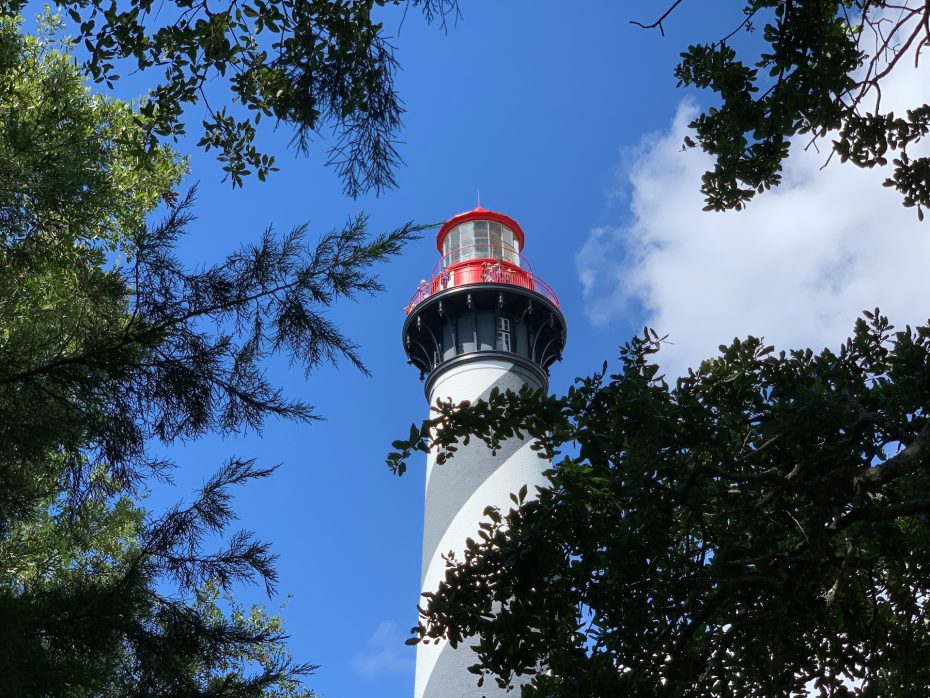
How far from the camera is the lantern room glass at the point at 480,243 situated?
855 inches

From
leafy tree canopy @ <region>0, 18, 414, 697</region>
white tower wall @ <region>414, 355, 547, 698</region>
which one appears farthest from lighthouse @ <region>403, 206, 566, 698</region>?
leafy tree canopy @ <region>0, 18, 414, 697</region>

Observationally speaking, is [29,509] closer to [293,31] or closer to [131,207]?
[293,31]

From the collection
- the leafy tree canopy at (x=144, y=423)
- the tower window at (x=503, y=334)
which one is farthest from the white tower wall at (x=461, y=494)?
the leafy tree canopy at (x=144, y=423)

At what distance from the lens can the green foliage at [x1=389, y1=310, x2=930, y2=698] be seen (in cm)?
515

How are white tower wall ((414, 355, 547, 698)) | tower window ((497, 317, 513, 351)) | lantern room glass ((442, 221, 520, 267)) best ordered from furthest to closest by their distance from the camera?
lantern room glass ((442, 221, 520, 267)) < tower window ((497, 317, 513, 351)) < white tower wall ((414, 355, 547, 698))

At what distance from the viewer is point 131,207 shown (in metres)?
12.3

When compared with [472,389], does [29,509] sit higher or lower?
lower

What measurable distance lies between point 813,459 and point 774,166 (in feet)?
6.18

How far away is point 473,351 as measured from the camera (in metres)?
19.0

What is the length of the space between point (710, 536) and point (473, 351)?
1349 cm

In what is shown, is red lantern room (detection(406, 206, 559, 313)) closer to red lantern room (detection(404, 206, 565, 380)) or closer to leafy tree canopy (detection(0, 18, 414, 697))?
red lantern room (detection(404, 206, 565, 380))

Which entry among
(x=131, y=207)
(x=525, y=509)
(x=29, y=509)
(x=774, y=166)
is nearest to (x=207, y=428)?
(x=29, y=509)

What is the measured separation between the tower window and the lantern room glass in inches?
84.4

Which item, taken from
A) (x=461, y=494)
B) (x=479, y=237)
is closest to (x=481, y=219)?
(x=479, y=237)
